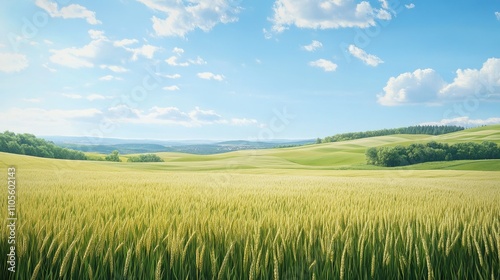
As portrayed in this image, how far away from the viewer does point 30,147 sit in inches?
1681

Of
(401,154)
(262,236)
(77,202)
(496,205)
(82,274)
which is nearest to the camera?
(82,274)

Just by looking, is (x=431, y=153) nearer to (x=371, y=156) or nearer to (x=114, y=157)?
(x=371, y=156)

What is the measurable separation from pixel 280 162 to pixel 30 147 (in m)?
37.5

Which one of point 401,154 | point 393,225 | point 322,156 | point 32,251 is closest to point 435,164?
point 401,154

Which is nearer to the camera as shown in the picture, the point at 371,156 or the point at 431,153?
the point at 431,153

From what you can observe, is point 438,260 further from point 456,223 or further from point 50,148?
point 50,148

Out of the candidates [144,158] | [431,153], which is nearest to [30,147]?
[144,158]

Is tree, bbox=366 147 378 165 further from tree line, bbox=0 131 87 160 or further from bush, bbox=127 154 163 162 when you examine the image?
tree line, bbox=0 131 87 160

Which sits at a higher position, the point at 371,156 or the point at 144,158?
the point at 144,158

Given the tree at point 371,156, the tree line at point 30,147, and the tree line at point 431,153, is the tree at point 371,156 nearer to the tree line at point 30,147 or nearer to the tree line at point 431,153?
the tree line at point 431,153

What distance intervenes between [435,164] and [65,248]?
4994 cm

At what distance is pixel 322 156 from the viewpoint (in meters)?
66.6

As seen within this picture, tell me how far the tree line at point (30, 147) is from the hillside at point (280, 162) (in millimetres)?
7949

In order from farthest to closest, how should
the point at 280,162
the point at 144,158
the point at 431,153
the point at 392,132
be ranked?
the point at 392,132 → the point at 280,162 → the point at 144,158 → the point at 431,153
